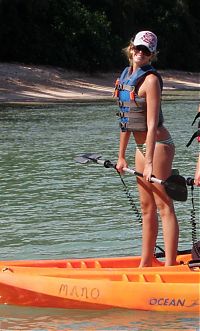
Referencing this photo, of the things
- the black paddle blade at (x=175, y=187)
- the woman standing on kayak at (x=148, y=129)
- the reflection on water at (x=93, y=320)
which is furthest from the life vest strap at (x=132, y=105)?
the reflection on water at (x=93, y=320)

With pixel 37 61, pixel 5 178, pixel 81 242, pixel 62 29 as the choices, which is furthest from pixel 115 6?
pixel 81 242

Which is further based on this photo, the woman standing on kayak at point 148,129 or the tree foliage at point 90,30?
the tree foliage at point 90,30

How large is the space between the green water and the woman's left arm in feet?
3.47

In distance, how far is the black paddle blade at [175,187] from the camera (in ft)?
23.7

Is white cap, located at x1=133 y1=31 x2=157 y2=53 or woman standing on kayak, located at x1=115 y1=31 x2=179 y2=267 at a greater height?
white cap, located at x1=133 y1=31 x2=157 y2=53

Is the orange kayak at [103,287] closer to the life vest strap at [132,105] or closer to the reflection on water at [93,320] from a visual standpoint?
the reflection on water at [93,320]

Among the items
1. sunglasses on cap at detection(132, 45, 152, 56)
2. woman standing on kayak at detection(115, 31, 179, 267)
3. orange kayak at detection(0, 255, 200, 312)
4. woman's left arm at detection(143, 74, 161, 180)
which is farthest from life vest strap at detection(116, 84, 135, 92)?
orange kayak at detection(0, 255, 200, 312)

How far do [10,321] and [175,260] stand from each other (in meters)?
1.36

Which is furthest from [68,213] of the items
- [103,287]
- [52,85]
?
[52,85]

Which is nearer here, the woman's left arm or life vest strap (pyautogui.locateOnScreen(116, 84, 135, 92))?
the woman's left arm

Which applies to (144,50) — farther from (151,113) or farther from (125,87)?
(151,113)

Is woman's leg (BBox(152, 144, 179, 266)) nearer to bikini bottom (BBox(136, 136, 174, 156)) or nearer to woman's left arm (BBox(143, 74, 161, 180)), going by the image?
bikini bottom (BBox(136, 136, 174, 156))

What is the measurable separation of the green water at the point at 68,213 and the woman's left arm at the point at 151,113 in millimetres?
1058

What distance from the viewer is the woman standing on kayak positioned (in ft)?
23.6
